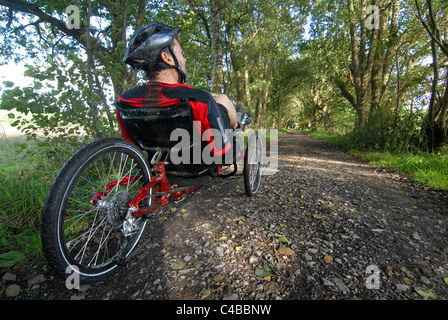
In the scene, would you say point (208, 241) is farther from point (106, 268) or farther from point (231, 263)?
point (106, 268)

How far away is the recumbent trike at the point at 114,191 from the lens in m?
1.18

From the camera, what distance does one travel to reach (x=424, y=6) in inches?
213

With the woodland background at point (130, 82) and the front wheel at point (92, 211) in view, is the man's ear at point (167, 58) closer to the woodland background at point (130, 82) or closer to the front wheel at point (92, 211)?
the front wheel at point (92, 211)

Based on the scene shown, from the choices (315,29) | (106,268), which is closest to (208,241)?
(106,268)

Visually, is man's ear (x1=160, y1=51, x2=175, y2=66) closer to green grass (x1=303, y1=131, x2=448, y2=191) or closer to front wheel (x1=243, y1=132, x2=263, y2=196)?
front wheel (x1=243, y1=132, x2=263, y2=196)

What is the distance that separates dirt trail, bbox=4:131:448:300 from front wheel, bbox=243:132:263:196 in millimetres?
228

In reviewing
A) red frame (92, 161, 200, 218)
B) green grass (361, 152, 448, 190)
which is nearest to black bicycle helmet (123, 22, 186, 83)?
red frame (92, 161, 200, 218)

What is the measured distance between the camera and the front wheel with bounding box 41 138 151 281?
1143mm

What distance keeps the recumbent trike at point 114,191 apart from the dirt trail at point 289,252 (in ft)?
0.85

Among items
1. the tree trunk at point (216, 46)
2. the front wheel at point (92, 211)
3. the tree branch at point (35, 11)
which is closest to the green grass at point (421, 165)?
the front wheel at point (92, 211)

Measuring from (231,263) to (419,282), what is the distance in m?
1.34

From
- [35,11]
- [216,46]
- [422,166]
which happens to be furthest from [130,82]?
[422,166]
